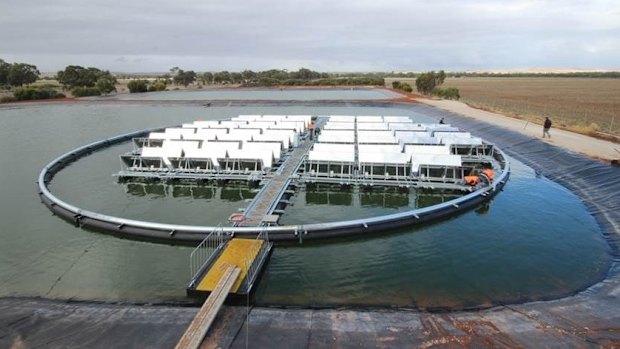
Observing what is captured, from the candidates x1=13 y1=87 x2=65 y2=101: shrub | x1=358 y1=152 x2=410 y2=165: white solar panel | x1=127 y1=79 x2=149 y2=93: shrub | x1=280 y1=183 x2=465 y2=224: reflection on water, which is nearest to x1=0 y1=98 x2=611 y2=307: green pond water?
x1=280 y1=183 x2=465 y2=224: reflection on water

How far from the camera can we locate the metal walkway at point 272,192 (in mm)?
16031

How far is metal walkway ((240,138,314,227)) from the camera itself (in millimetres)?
16031

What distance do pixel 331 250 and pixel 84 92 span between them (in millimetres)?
76640

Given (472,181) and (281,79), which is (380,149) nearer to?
(472,181)

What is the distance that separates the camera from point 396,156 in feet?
70.4

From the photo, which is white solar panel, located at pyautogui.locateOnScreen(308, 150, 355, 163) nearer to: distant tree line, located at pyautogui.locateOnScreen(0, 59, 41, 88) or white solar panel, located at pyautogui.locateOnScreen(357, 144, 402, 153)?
white solar panel, located at pyautogui.locateOnScreen(357, 144, 402, 153)

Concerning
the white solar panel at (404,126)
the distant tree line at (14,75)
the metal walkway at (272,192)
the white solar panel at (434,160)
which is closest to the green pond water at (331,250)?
the metal walkway at (272,192)

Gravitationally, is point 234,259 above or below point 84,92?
below

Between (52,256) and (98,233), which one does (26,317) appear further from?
(98,233)

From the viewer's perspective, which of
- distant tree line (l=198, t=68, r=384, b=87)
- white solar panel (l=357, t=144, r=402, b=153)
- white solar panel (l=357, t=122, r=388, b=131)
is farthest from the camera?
distant tree line (l=198, t=68, r=384, b=87)

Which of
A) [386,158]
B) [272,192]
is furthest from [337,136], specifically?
[272,192]

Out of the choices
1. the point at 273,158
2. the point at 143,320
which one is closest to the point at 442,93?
the point at 273,158

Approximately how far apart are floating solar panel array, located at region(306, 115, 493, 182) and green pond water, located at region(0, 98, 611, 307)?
4.87 ft

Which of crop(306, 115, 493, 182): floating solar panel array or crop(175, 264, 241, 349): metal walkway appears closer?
crop(175, 264, 241, 349): metal walkway
